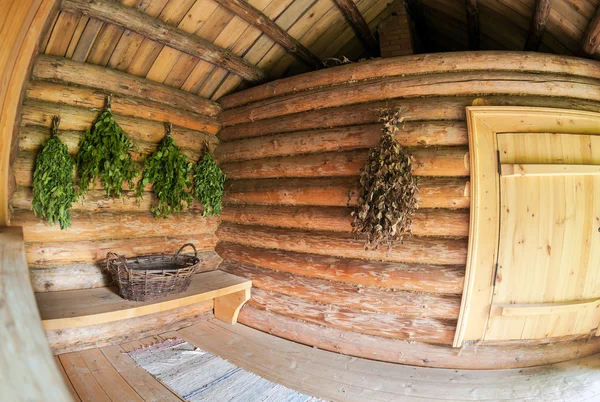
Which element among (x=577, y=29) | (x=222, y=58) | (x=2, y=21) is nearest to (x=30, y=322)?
(x=2, y=21)

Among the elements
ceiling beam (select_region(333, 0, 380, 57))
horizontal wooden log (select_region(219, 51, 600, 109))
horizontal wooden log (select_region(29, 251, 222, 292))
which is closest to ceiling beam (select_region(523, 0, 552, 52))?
horizontal wooden log (select_region(219, 51, 600, 109))

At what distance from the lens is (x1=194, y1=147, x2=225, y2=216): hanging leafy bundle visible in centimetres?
378

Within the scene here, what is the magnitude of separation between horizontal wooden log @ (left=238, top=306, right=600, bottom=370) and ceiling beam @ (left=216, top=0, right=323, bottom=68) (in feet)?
11.2

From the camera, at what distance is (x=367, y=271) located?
315cm

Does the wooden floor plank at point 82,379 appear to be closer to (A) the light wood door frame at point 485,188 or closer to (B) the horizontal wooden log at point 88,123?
(B) the horizontal wooden log at point 88,123

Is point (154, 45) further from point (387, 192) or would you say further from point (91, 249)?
point (387, 192)

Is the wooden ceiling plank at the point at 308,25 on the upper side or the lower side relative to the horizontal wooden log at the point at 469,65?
upper

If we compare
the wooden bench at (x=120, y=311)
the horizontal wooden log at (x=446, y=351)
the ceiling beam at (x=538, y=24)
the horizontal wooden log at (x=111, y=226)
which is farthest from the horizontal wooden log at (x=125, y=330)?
the ceiling beam at (x=538, y=24)

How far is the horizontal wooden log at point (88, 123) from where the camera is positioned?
9.16 ft

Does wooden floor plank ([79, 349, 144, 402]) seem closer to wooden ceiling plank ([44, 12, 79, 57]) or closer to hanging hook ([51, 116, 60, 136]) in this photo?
hanging hook ([51, 116, 60, 136])

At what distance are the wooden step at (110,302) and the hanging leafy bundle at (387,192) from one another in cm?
174

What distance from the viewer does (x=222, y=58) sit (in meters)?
3.63

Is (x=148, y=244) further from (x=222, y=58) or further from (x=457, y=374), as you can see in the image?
(x=457, y=374)

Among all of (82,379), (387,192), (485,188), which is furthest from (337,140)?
(82,379)
